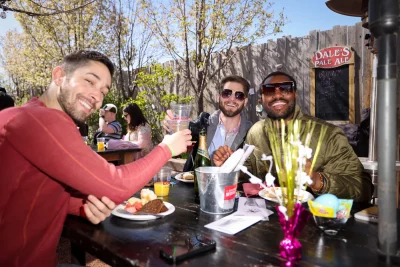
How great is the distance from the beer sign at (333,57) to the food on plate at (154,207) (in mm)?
4892

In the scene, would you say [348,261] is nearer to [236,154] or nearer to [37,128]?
[236,154]

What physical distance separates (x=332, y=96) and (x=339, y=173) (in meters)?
3.57

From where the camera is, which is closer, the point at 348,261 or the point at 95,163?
A: the point at 348,261

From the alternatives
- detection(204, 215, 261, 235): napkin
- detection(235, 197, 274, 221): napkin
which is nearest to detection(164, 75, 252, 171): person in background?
detection(235, 197, 274, 221): napkin

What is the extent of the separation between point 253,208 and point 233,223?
267 millimetres

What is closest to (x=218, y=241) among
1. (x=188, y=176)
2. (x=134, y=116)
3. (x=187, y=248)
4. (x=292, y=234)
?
(x=187, y=248)

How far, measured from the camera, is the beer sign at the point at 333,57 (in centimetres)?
538

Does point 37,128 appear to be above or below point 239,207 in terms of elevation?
above

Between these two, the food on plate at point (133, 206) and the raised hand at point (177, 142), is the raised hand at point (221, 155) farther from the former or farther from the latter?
the food on plate at point (133, 206)

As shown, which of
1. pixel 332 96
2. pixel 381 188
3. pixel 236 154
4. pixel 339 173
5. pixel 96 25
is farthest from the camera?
pixel 96 25

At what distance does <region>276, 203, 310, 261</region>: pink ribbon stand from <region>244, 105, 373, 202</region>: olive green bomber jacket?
70 centimetres

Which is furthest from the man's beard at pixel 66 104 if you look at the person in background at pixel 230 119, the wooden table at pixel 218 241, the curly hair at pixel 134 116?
the curly hair at pixel 134 116

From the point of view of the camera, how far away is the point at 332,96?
5609 mm

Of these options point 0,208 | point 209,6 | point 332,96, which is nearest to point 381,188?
point 0,208
